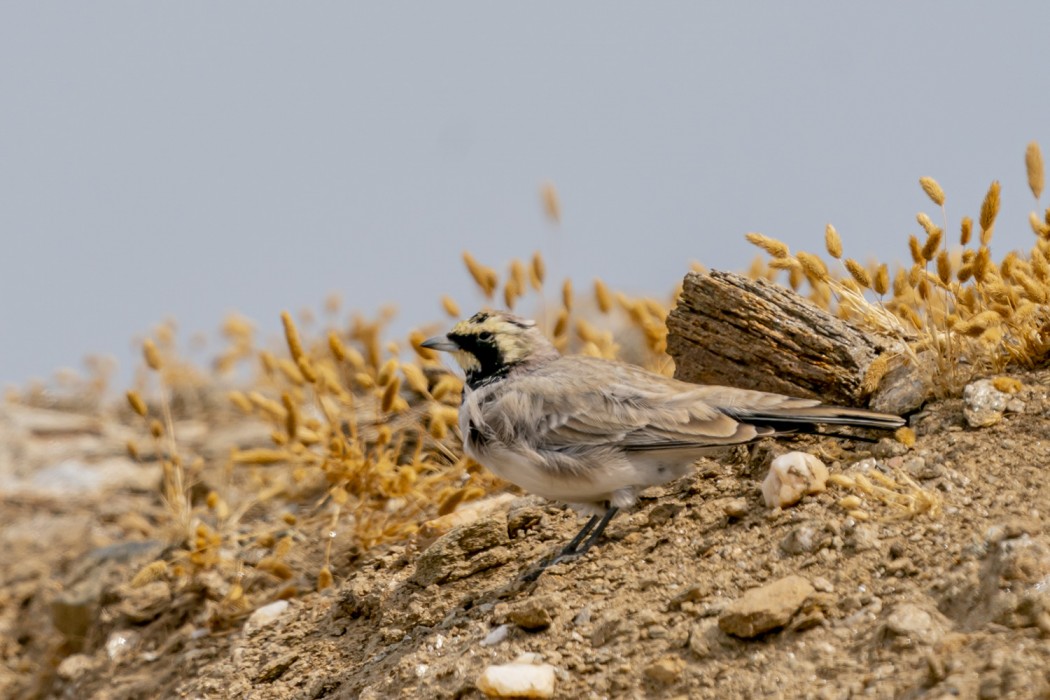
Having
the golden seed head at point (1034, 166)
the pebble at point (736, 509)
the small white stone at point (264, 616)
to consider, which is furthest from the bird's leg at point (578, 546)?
the golden seed head at point (1034, 166)

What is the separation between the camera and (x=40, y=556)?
25.2ft

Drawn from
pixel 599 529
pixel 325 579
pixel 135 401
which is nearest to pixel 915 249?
pixel 599 529

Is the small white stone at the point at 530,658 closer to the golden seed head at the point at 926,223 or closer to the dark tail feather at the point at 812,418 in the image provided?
the dark tail feather at the point at 812,418

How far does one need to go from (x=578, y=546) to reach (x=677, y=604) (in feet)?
2.69

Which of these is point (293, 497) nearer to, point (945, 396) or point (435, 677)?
point (435, 677)

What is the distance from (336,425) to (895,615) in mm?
3336

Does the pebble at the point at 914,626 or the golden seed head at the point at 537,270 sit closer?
the pebble at the point at 914,626

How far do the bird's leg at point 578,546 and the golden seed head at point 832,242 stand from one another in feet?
4.32

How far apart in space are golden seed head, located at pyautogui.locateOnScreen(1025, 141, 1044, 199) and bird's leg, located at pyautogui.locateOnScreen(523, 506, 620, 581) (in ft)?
6.85

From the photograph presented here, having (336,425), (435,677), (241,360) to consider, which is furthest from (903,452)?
(241,360)

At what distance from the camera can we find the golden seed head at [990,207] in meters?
4.48

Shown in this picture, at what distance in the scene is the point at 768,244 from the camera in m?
4.70

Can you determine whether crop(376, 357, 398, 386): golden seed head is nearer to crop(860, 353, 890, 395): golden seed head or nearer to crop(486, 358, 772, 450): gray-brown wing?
crop(486, 358, 772, 450): gray-brown wing

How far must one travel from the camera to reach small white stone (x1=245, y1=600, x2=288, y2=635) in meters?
5.48
